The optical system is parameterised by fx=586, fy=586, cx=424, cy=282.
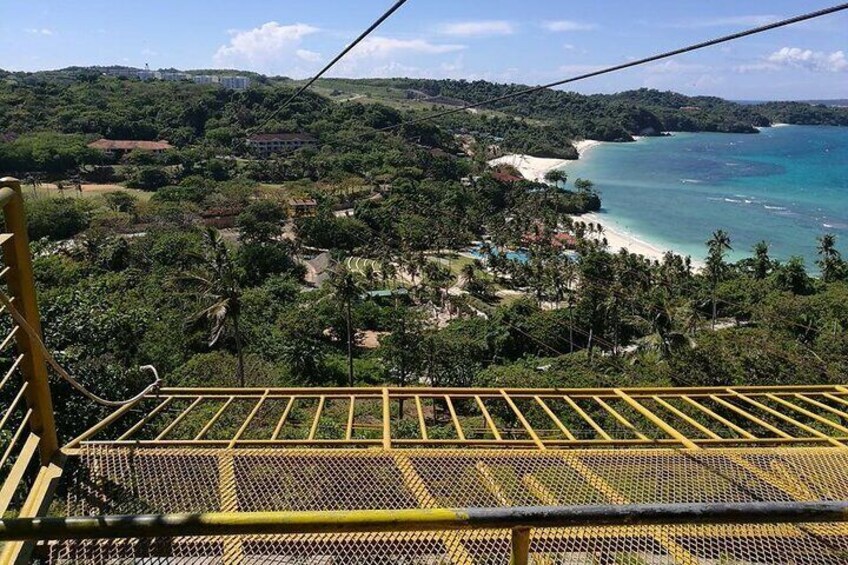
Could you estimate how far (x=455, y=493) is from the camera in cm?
351

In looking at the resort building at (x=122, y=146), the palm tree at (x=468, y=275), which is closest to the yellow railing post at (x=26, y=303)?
the palm tree at (x=468, y=275)

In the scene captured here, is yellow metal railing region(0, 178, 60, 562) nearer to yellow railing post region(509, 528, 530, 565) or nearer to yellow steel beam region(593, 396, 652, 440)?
yellow railing post region(509, 528, 530, 565)

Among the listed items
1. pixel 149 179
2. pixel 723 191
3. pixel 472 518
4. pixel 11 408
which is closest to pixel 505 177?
pixel 723 191

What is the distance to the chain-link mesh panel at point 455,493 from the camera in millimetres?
2844

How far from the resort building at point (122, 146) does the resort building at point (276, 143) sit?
12.7 metres

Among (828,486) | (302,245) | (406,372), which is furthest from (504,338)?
(828,486)

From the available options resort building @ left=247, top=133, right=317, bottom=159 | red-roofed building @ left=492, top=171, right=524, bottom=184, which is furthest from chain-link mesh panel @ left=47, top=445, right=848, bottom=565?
resort building @ left=247, top=133, right=317, bottom=159

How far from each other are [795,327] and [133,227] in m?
49.5

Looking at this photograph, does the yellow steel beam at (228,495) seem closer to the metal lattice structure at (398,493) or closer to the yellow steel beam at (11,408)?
the metal lattice structure at (398,493)

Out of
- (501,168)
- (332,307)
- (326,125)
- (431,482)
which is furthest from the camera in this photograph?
(326,125)

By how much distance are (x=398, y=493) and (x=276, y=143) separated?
315 feet

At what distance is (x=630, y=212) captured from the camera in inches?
2884

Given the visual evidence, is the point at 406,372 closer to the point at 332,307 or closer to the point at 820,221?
the point at 332,307

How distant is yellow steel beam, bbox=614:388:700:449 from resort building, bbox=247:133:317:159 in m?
91.2
